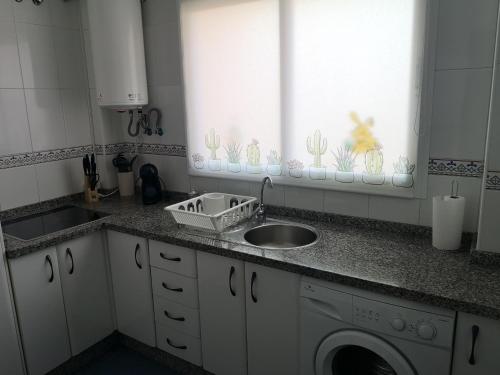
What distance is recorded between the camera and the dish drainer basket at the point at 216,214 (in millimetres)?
1877

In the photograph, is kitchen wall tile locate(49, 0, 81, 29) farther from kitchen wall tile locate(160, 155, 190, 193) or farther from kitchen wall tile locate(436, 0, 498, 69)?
kitchen wall tile locate(436, 0, 498, 69)

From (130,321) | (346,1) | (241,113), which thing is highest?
(346,1)

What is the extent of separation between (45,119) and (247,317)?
163 cm

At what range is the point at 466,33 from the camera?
1.54 m

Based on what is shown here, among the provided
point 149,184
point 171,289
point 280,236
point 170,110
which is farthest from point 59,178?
point 280,236

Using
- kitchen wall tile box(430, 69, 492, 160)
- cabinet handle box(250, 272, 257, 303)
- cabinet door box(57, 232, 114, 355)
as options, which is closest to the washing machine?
cabinet handle box(250, 272, 257, 303)

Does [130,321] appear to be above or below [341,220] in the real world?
below

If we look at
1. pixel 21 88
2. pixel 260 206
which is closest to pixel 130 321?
pixel 260 206

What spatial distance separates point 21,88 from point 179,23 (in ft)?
3.07

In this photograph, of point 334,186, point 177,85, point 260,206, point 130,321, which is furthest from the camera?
point 177,85

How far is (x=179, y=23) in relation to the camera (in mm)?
2262

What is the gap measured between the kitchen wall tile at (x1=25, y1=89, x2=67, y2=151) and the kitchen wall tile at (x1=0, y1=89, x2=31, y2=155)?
0.12 ft

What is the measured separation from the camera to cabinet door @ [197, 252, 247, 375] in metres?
1.76

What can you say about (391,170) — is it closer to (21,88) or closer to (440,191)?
(440,191)
